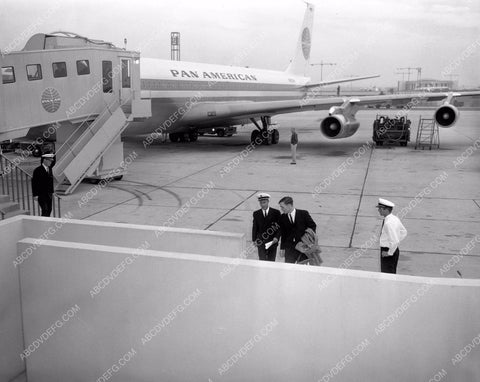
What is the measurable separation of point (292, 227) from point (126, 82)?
10.5 m

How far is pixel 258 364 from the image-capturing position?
4754 millimetres

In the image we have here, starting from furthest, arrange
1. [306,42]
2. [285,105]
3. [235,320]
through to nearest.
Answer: [306,42]
[285,105]
[235,320]

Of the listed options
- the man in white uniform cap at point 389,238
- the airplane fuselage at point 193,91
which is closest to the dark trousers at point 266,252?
the man in white uniform cap at point 389,238

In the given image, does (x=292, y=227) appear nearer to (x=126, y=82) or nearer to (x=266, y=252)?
(x=266, y=252)

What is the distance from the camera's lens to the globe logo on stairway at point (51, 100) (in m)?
13.6

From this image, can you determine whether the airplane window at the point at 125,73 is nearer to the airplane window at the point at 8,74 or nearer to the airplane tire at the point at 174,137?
the airplane window at the point at 8,74

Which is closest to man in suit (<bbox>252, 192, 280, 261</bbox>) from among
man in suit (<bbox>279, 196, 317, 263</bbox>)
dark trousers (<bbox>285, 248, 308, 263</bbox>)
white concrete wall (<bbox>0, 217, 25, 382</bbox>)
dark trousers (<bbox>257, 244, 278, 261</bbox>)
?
dark trousers (<bbox>257, 244, 278, 261</bbox>)

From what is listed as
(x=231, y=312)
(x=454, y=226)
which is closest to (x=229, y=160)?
(x=454, y=226)

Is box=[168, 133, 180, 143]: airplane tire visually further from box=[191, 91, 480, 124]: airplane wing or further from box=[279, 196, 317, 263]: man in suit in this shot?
box=[279, 196, 317, 263]: man in suit

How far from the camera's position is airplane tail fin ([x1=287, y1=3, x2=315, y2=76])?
33.4 m

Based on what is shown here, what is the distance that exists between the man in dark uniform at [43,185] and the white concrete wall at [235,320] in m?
4.99

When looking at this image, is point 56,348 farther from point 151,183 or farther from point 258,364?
point 151,183

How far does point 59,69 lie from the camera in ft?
45.7

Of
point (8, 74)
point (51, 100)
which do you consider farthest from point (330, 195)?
point (8, 74)
